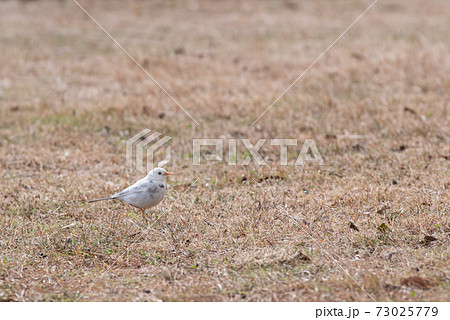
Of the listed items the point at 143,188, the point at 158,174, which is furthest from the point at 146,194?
the point at 158,174

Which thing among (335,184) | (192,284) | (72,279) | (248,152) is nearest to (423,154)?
(335,184)

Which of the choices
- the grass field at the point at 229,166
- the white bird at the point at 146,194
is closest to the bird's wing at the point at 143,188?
the white bird at the point at 146,194

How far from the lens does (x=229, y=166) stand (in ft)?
26.4

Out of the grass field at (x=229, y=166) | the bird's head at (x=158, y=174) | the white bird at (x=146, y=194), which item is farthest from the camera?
the bird's head at (x=158, y=174)

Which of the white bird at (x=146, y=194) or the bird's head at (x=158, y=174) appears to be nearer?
the white bird at (x=146, y=194)

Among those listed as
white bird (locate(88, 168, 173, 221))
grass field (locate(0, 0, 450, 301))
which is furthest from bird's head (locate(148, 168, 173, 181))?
grass field (locate(0, 0, 450, 301))

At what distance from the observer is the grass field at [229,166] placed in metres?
5.07

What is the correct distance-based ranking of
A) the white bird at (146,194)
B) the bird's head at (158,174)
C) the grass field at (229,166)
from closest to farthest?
1. the grass field at (229,166)
2. the white bird at (146,194)
3. the bird's head at (158,174)

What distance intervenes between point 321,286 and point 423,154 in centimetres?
393

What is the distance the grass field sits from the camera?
5066mm

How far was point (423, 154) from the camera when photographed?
26.3ft

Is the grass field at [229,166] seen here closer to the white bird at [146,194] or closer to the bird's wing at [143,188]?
the white bird at [146,194]

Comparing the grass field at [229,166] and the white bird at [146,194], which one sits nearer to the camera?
the grass field at [229,166]

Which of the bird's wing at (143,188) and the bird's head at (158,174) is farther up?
the bird's head at (158,174)
